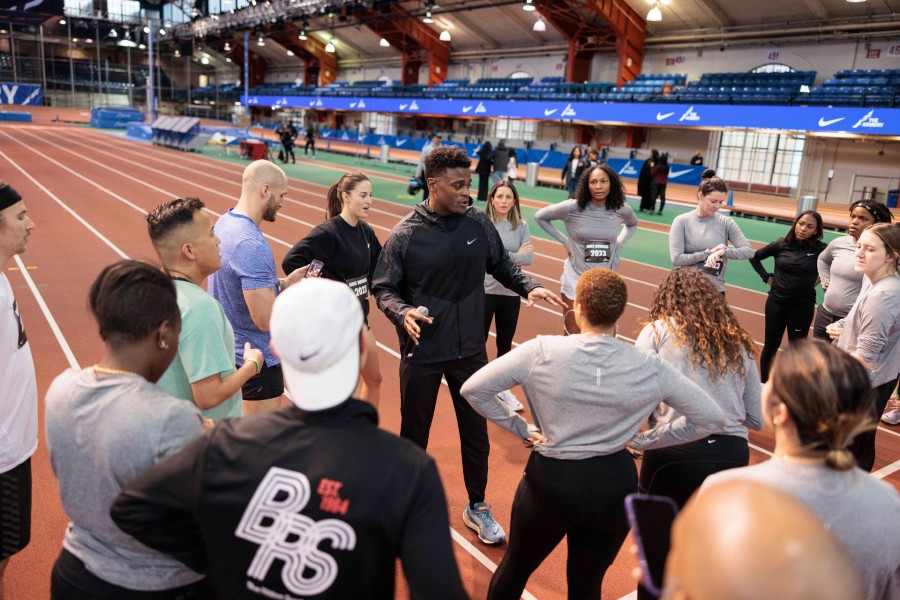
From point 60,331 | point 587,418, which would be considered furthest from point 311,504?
point 60,331

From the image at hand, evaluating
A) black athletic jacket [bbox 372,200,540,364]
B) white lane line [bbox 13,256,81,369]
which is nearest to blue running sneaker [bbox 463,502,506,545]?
black athletic jacket [bbox 372,200,540,364]

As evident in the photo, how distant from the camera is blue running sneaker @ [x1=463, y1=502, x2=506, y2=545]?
3.71 m

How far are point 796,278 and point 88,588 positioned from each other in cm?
580

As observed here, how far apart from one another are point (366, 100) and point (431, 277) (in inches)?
1485

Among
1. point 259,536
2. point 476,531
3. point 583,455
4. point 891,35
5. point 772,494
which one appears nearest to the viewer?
point 772,494

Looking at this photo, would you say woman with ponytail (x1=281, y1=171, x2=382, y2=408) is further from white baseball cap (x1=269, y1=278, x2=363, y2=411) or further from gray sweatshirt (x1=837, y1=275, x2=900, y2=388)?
gray sweatshirt (x1=837, y1=275, x2=900, y2=388)

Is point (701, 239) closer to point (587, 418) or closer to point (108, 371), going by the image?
point (587, 418)

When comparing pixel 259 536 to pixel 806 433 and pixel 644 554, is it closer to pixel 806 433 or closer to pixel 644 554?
pixel 644 554

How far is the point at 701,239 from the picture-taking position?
5586 millimetres

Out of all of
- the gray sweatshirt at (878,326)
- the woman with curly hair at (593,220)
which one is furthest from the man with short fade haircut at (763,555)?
the woman with curly hair at (593,220)

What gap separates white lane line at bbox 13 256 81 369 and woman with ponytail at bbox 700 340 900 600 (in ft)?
17.4

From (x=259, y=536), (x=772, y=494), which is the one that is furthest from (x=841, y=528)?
(x=259, y=536)

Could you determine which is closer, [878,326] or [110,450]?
[110,450]

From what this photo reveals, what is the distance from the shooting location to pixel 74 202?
50.2 ft
